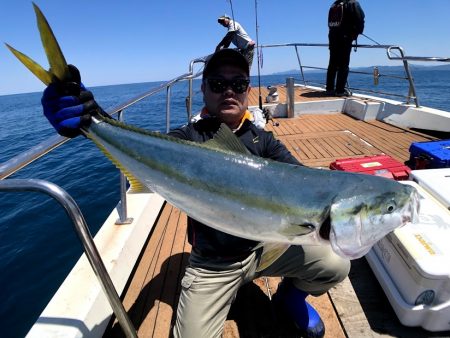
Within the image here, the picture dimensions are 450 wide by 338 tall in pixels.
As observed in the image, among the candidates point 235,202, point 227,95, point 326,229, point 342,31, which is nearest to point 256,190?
point 235,202

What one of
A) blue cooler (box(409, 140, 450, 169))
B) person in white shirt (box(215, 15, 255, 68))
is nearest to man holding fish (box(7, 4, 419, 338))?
blue cooler (box(409, 140, 450, 169))

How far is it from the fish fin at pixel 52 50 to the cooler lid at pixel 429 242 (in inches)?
117

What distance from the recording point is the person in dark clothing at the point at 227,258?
7.54 ft

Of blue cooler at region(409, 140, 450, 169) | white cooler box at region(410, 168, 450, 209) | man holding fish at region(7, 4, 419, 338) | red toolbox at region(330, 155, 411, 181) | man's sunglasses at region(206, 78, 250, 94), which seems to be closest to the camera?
man holding fish at region(7, 4, 419, 338)

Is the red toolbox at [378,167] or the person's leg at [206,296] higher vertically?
the red toolbox at [378,167]

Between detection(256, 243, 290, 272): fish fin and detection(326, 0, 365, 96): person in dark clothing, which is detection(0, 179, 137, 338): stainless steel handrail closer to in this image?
detection(256, 243, 290, 272): fish fin

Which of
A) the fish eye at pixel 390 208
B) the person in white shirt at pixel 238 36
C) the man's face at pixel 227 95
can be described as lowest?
the fish eye at pixel 390 208

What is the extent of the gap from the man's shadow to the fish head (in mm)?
1279

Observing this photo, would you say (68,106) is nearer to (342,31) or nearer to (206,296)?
(206,296)

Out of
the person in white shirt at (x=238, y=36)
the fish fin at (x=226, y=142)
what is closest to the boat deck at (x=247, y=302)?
the fish fin at (x=226, y=142)

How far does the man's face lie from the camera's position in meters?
2.79

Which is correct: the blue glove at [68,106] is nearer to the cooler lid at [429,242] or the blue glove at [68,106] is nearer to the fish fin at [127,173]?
the fish fin at [127,173]

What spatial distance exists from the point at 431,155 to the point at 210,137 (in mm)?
3632

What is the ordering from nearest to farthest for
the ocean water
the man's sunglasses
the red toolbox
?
the man's sunglasses, the red toolbox, the ocean water
